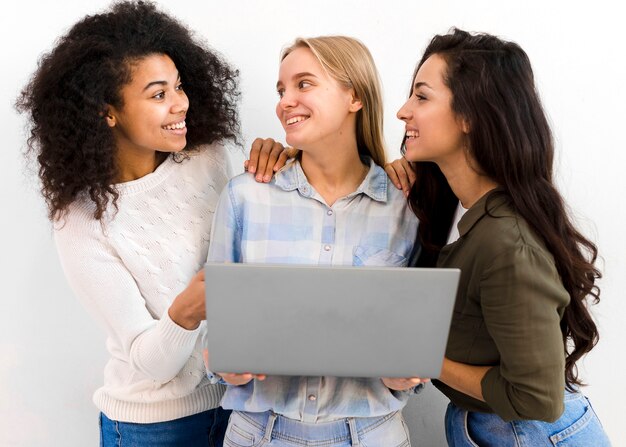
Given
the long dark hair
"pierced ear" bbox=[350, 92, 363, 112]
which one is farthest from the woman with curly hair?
the long dark hair

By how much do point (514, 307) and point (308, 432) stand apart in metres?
0.50

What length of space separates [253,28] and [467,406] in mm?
1124

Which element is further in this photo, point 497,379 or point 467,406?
point 467,406

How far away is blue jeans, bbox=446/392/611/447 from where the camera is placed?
142cm

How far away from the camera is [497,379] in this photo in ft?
4.29

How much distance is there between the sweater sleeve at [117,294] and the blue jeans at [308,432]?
0.69 feet

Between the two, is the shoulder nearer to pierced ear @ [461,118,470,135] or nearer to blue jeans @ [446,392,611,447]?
pierced ear @ [461,118,470,135]

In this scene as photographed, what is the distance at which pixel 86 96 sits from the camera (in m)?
1.46

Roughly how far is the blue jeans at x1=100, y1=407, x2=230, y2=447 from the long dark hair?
2.89 ft

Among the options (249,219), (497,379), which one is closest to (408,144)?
(249,219)

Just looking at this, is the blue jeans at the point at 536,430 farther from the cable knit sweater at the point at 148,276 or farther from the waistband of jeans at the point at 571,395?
the cable knit sweater at the point at 148,276

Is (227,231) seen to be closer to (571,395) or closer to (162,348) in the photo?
(162,348)

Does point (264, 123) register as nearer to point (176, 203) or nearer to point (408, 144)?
point (176, 203)

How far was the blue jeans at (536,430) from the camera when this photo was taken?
55.8 inches
